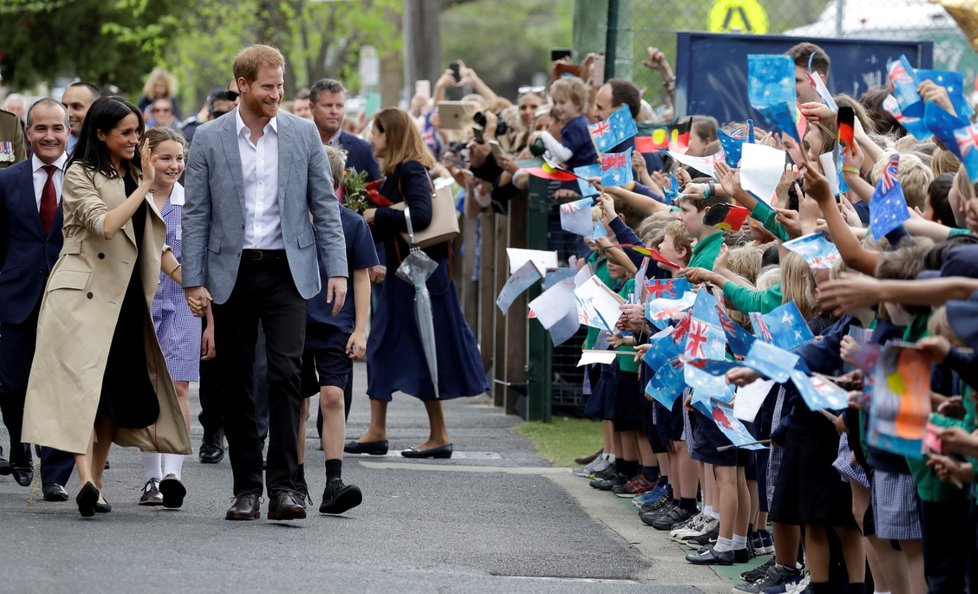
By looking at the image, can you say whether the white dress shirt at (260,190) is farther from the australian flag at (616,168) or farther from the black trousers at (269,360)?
the australian flag at (616,168)

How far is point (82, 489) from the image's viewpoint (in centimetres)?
754

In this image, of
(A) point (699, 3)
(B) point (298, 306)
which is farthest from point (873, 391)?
(A) point (699, 3)

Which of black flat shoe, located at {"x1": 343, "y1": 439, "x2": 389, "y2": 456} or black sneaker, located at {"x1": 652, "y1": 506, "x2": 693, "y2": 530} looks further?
black flat shoe, located at {"x1": 343, "y1": 439, "x2": 389, "y2": 456}

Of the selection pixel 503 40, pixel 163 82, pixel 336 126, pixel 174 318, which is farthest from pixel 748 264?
pixel 503 40

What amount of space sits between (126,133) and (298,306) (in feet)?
3.86

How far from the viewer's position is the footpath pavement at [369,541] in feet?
21.1

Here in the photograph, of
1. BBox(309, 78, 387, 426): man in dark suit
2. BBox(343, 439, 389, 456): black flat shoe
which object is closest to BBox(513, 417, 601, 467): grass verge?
BBox(343, 439, 389, 456): black flat shoe

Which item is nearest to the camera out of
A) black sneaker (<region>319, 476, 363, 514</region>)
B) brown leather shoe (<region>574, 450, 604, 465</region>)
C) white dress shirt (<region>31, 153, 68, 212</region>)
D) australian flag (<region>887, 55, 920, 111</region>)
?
australian flag (<region>887, 55, 920, 111</region>)

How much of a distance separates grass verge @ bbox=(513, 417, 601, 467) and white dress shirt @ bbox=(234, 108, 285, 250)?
3.56 meters

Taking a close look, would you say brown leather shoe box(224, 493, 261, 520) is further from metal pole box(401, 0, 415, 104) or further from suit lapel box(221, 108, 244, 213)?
metal pole box(401, 0, 415, 104)

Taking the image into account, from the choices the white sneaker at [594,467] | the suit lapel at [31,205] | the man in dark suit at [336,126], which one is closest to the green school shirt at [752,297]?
the white sneaker at [594,467]

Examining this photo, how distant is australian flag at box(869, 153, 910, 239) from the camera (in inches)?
215

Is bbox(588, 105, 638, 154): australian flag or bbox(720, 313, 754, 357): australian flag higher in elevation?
bbox(588, 105, 638, 154): australian flag

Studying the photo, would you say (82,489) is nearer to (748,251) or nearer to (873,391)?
(748,251)
